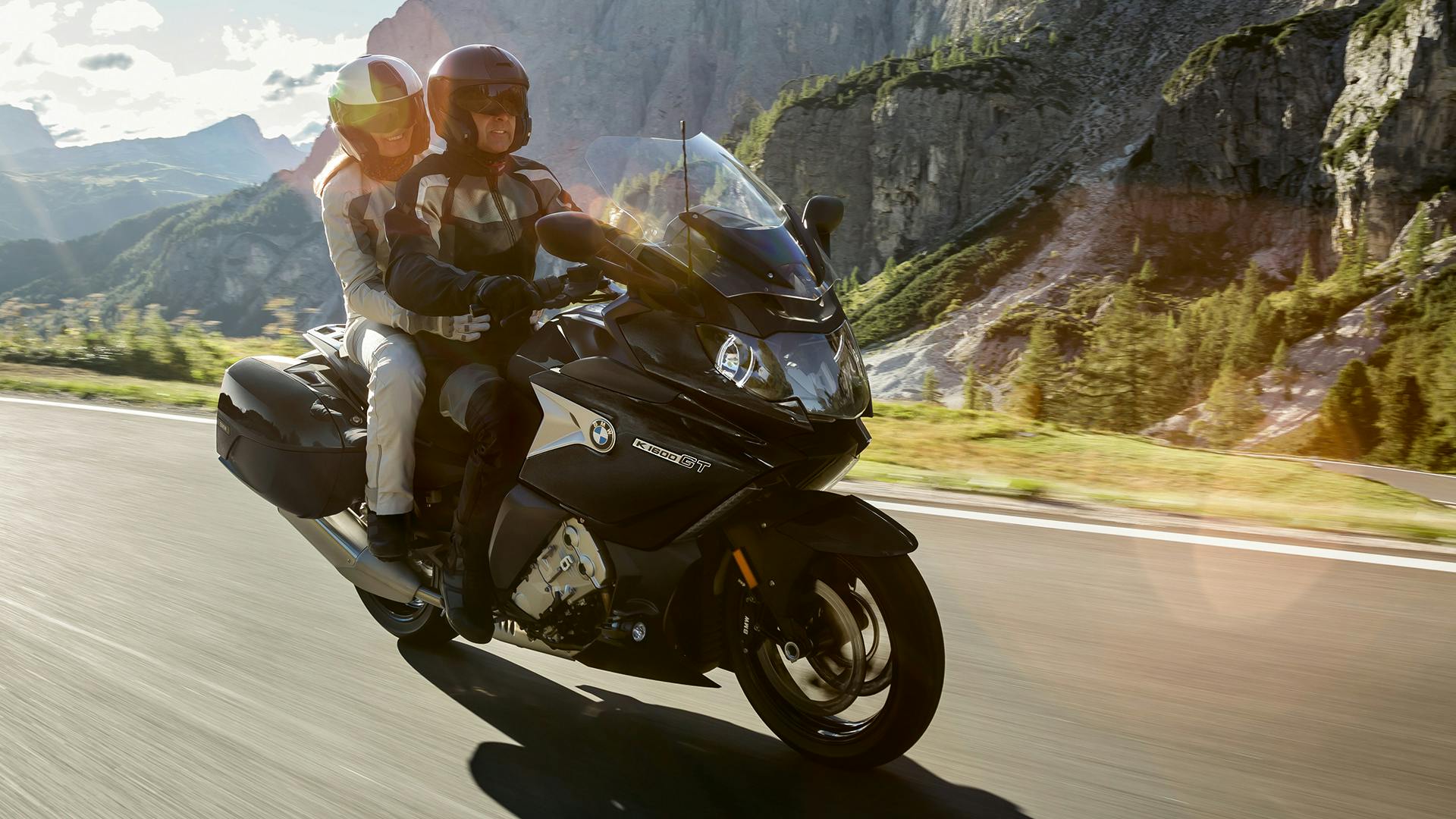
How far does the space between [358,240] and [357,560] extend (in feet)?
3.52

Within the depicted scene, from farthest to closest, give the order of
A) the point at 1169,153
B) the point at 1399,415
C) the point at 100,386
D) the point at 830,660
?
the point at 1169,153 → the point at 1399,415 → the point at 100,386 → the point at 830,660

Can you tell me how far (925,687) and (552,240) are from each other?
1.38 metres

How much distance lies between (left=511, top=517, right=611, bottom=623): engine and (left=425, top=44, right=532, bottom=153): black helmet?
119 cm

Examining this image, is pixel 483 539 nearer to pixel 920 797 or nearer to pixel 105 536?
pixel 920 797

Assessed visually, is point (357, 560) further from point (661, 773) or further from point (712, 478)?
point (712, 478)

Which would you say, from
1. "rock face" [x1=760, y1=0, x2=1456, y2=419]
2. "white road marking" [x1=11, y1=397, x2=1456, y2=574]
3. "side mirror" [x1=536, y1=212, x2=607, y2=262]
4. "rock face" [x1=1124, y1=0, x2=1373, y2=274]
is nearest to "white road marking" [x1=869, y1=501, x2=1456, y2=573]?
"white road marking" [x1=11, y1=397, x2=1456, y2=574]

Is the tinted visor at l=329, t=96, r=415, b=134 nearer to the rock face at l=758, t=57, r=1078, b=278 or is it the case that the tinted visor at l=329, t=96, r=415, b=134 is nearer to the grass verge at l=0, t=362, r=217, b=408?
the grass verge at l=0, t=362, r=217, b=408

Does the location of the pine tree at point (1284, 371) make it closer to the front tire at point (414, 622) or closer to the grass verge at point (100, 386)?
the grass verge at point (100, 386)

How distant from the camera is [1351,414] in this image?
158 feet

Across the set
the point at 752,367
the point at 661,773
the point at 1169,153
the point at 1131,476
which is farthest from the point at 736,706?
the point at 1169,153

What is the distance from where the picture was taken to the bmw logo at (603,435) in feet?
9.52

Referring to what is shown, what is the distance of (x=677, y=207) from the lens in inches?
116

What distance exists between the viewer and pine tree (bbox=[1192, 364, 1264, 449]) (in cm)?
4469

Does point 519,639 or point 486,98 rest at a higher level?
point 486,98
